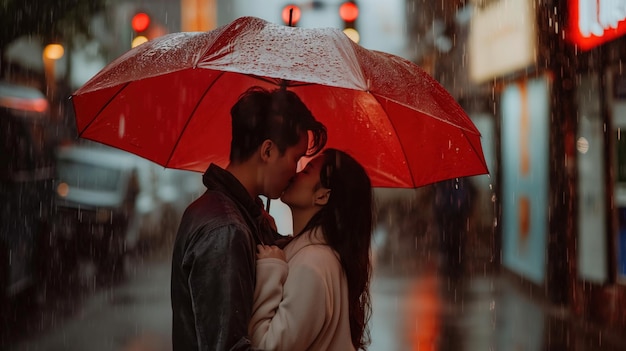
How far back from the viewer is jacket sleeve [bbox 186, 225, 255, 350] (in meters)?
2.71

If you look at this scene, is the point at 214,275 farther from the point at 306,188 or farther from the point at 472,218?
the point at 472,218

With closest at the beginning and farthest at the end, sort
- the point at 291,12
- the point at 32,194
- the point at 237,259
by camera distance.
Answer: the point at 237,259 → the point at 291,12 → the point at 32,194

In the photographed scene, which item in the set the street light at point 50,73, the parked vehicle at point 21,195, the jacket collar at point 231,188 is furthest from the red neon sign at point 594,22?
the street light at point 50,73

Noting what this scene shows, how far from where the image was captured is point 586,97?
10609 millimetres

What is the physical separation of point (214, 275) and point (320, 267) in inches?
17.5

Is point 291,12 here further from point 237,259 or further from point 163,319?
point 163,319

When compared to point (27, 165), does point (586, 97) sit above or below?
above

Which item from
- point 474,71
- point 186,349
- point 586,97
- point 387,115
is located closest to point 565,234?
point 586,97

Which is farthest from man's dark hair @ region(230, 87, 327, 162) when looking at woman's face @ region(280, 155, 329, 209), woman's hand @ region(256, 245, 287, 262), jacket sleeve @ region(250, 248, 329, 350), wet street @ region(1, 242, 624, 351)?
wet street @ region(1, 242, 624, 351)

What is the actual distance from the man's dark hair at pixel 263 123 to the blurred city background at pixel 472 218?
15.3 ft

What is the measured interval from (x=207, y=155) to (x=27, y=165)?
657 centimetres

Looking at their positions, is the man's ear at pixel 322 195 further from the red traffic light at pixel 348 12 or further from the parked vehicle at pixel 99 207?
the red traffic light at pixel 348 12

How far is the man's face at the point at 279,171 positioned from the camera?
10.4 feet

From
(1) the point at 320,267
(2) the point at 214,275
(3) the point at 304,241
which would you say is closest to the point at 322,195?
(3) the point at 304,241
